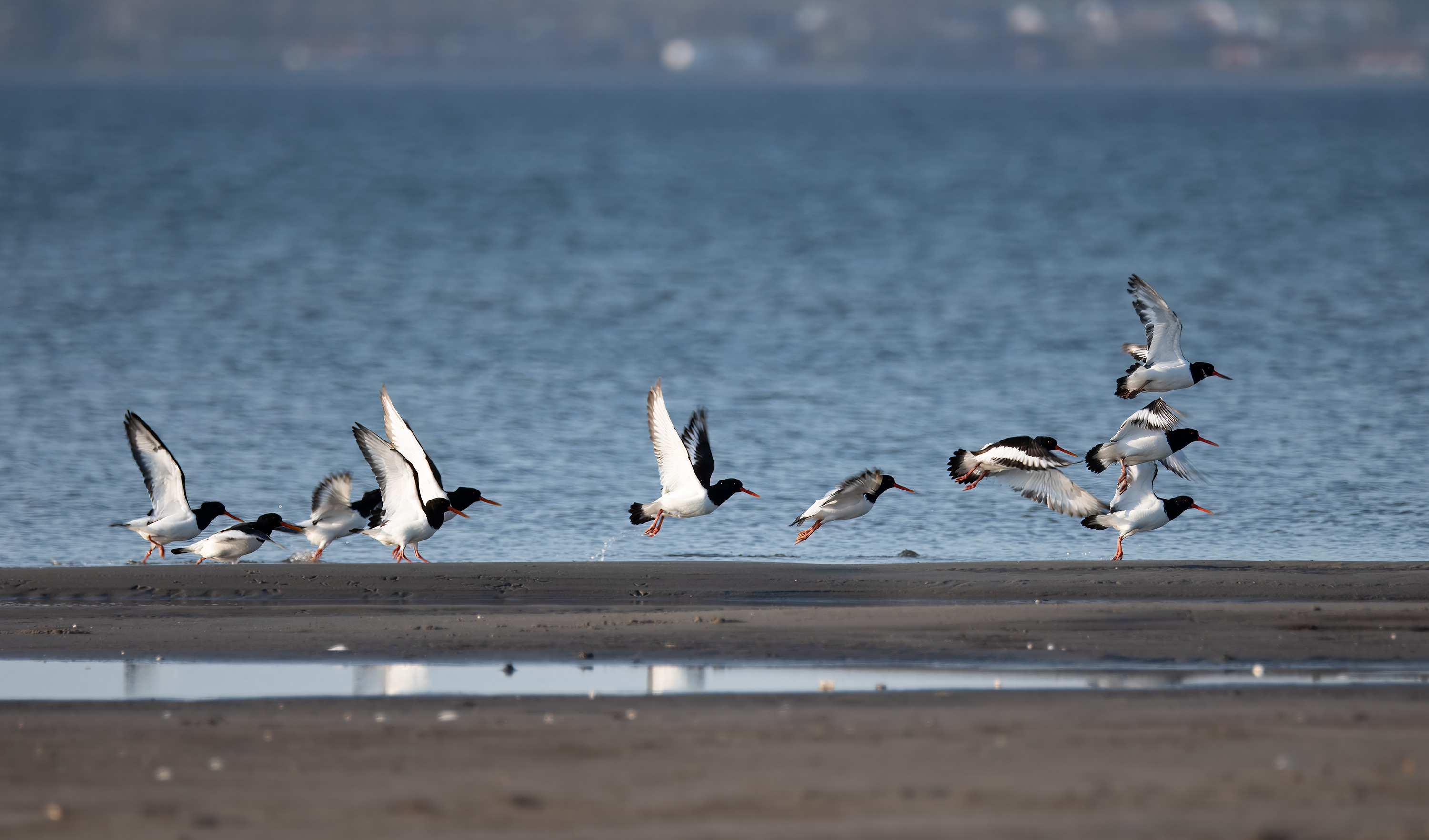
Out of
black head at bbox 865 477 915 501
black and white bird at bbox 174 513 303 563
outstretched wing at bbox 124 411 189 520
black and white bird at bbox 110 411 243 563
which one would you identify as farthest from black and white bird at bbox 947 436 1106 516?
outstretched wing at bbox 124 411 189 520

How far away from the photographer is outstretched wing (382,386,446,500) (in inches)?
523

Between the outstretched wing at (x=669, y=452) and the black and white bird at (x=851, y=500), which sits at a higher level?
the outstretched wing at (x=669, y=452)

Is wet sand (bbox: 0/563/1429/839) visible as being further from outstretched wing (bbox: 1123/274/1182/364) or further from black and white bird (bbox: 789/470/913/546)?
outstretched wing (bbox: 1123/274/1182/364)

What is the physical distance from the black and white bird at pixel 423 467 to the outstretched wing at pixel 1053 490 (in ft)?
12.5

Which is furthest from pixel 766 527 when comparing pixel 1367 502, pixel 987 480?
pixel 1367 502

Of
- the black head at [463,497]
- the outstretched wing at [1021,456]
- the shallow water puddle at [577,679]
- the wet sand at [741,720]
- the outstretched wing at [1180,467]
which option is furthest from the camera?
the black head at [463,497]

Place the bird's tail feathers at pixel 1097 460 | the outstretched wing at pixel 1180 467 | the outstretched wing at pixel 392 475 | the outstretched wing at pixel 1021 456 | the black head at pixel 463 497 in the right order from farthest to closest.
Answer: the black head at pixel 463 497 < the outstretched wing at pixel 1180 467 < the bird's tail feathers at pixel 1097 460 < the outstretched wing at pixel 1021 456 < the outstretched wing at pixel 392 475

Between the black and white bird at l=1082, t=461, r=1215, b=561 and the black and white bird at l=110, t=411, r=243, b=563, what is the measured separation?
6.25 metres

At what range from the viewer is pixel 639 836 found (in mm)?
6746

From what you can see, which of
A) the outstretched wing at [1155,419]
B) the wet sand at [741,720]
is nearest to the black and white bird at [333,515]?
the wet sand at [741,720]

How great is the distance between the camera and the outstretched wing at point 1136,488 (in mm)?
13211

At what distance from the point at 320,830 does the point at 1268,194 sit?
52.8 m

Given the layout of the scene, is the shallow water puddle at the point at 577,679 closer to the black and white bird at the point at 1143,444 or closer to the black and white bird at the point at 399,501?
the black and white bird at the point at 399,501

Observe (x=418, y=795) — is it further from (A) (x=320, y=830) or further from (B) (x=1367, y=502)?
(B) (x=1367, y=502)
